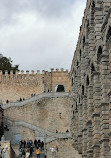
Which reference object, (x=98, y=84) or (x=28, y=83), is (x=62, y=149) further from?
(x=28, y=83)

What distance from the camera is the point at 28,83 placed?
65625 mm

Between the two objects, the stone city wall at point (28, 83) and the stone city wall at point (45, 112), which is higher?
the stone city wall at point (28, 83)

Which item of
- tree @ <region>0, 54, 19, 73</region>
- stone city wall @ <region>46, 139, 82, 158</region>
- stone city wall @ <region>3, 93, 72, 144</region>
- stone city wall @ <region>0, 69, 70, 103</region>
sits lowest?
stone city wall @ <region>46, 139, 82, 158</region>

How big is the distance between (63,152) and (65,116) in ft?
47.9

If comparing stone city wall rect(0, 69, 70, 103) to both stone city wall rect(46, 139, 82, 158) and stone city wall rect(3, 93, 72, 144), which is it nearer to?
stone city wall rect(3, 93, 72, 144)

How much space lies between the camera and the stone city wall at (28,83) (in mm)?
64812

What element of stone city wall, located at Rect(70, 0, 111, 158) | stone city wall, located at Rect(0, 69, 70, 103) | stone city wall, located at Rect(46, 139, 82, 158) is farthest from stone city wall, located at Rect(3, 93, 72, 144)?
stone city wall, located at Rect(70, 0, 111, 158)

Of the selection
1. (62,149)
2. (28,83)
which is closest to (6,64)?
(28,83)

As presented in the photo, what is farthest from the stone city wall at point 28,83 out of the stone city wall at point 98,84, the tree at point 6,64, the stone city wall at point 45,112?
the stone city wall at point 98,84

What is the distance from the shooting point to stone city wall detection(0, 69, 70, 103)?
64.8 meters

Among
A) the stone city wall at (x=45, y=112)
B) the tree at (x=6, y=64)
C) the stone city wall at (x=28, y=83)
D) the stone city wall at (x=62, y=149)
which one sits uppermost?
the tree at (x=6, y=64)

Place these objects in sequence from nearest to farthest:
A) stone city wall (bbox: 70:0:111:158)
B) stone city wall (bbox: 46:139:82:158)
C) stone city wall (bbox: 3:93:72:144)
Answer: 1. stone city wall (bbox: 70:0:111:158)
2. stone city wall (bbox: 46:139:82:158)
3. stone city wall (bbox: 3:93:72:144)

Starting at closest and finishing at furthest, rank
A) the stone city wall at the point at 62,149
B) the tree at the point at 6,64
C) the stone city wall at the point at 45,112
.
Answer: the stone city wall at the point at 62,149 → the stone city wall at the point at 45,112 → the tree at the point at 6,64

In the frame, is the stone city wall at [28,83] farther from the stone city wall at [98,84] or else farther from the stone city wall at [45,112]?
the stone city wall at [98,84]
